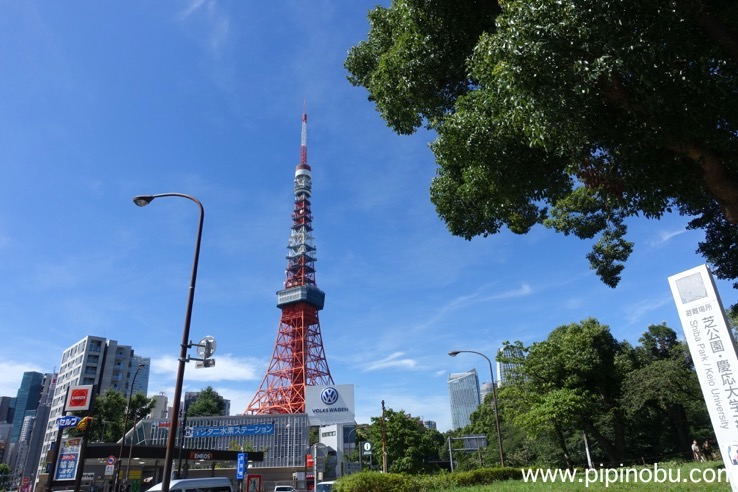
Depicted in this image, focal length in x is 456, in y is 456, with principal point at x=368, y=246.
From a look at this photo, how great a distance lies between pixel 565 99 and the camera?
665cm

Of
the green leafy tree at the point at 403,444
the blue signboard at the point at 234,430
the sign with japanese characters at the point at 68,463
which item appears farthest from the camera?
the blue signboard at the point at 234,430

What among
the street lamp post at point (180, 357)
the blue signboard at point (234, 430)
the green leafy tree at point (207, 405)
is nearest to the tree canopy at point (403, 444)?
the blue signboard at point (234, 430)

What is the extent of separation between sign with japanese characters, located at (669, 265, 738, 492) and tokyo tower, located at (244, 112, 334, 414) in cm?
6562

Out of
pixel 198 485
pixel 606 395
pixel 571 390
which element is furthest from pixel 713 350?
pixel 606 395

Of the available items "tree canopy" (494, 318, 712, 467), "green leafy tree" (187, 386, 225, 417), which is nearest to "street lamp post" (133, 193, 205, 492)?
"tree canopy" (494, 318, 712, 467)

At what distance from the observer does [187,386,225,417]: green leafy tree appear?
260ft

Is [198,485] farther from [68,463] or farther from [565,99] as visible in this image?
[565,99]

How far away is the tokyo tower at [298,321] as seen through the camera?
232ft

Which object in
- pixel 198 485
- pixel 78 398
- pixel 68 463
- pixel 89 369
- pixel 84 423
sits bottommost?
pixel 198 485

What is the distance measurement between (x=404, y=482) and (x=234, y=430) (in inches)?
2194

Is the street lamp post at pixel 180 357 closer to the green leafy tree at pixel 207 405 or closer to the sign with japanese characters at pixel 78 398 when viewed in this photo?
the sign with japanese characters at pixel 78 398

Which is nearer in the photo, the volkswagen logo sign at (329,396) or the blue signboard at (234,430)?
the volkswagen logo sign at (329,396)

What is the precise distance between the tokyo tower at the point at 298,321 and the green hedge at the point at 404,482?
2262 inches

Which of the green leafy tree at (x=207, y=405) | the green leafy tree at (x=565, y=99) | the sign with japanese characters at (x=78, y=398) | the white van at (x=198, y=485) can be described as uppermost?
the green leafy tree at (x=207, y=405)
